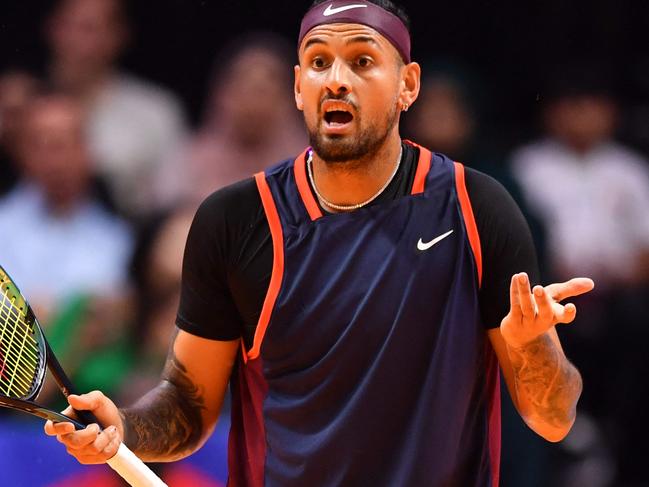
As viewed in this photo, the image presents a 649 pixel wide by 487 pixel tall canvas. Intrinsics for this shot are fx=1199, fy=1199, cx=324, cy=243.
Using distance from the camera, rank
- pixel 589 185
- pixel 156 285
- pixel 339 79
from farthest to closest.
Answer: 1. pixel 589 185
2. pixel 156 285
3. pixel 339 79

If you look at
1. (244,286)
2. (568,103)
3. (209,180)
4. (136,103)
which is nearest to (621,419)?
(568,103)

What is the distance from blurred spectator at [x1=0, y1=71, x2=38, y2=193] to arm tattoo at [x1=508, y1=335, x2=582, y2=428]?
3.24 metres

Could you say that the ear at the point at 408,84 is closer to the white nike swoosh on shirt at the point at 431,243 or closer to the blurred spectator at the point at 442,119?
the white nike swoosh on shirt at the point at 431,243

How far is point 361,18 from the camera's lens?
3021mm

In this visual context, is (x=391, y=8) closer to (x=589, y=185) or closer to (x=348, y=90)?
(x=348, y=90)

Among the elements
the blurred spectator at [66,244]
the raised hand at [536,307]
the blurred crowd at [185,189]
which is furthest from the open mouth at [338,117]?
the blurred spectator at [66,244]

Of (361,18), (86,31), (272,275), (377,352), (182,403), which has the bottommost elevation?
(182,403)

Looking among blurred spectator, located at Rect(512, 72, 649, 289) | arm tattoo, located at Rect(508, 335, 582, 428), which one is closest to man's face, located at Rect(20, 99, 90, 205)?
blurred spectator, located at Rect(512, 72, 649, 289)

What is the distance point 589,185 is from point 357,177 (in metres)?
3.00

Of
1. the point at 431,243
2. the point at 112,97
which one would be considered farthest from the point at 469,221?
the point at 112,97

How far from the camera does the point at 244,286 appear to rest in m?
3.01

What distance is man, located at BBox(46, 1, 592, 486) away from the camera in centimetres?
286

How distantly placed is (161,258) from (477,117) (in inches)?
64.1

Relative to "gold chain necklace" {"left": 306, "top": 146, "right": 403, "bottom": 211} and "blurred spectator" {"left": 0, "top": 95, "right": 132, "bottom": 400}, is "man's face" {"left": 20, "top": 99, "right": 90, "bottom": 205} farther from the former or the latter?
"gold chain necklace" {"left": 306, "top": 146, "right": 403, "bottom": 211}
